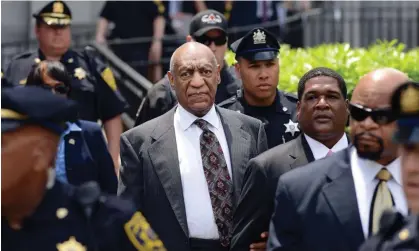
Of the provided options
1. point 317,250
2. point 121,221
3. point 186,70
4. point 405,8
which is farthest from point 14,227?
point 405,8

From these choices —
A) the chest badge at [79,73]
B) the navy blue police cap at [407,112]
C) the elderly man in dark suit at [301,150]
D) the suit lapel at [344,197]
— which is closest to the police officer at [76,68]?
the chest badge at [79,73]

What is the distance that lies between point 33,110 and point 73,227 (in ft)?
1.83

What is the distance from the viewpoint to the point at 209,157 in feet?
24.2

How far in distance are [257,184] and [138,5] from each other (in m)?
7.26

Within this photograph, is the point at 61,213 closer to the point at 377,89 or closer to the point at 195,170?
the point at 377,89

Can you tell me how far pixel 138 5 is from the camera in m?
13.9

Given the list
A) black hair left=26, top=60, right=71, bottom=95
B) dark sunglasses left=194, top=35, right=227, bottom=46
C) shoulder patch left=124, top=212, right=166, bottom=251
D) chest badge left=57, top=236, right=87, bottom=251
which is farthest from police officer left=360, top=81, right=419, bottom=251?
dark sunglasses left=194, top=35, right=227, bottom=46

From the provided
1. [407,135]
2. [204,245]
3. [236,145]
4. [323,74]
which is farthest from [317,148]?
[407,135]

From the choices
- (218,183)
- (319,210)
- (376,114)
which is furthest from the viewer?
(218,183)

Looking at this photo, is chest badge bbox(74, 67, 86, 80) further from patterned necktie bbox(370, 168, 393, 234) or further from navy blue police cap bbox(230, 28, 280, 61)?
patterned necktie bbox(370, 168, 393, 234)

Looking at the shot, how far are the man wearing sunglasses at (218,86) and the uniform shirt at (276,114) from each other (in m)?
0.68

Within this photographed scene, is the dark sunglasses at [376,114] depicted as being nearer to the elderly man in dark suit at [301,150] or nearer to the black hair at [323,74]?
the elderly man in dark suit at [301,150]

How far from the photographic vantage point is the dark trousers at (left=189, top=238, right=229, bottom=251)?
7180 mm

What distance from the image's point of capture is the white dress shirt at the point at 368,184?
5.92 meters
